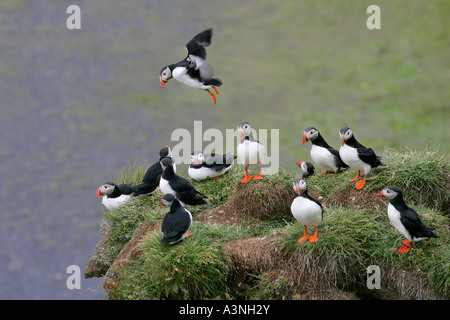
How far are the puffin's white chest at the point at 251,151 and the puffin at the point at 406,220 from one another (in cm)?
187

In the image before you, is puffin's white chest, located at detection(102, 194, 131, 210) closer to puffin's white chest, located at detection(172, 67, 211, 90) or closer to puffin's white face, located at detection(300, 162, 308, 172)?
puffin's white face, located at detection(300, 162, 308, 172)

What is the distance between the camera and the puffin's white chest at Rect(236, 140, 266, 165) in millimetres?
7648

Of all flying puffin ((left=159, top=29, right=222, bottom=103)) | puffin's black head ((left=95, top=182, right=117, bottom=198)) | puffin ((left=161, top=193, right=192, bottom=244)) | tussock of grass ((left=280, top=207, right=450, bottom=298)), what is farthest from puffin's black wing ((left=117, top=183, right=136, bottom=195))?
flying puffin ((left=159, top=29, right=222, bottom=103))

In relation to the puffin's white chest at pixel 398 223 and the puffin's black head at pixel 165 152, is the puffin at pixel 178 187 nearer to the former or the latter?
the puffin's black head at pixel 165 152

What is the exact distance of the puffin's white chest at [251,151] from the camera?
25.1ft

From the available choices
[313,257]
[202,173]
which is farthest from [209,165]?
[313,257]

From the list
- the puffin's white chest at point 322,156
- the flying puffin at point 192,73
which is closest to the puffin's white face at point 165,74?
the flying puffin at point 192,73

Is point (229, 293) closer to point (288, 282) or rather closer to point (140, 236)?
point (288, 282)

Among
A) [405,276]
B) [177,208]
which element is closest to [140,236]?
[177,208]

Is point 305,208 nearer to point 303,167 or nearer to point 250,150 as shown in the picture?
point 250,150

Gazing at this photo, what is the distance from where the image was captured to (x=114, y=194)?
368 inches

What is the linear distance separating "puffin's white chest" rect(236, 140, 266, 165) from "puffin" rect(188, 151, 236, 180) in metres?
1.28

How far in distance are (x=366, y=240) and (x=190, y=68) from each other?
2.78 m

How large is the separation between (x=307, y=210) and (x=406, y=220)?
103cm
